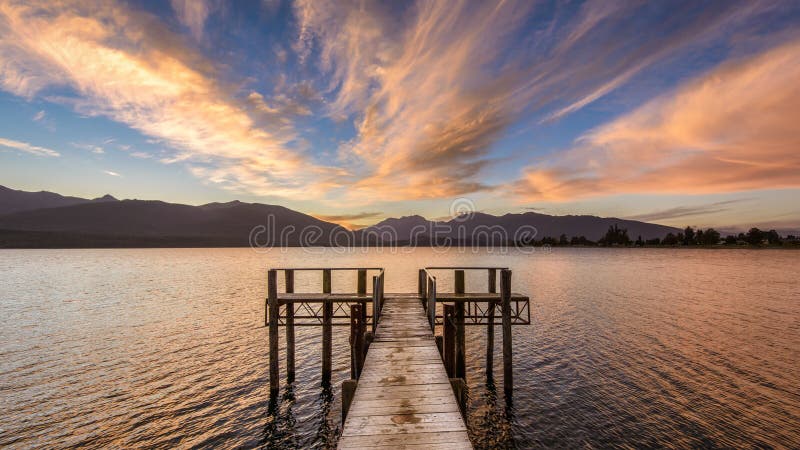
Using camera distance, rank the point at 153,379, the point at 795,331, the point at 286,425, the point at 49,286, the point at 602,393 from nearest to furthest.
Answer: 1. the point at 286,425
2. the point at 602,393
3. the point at 153,379
4. the point at 795,331
5. the point at 49,286

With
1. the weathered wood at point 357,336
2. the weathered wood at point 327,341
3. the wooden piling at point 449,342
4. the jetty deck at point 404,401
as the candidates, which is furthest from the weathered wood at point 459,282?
the weathered wood at point 327,341

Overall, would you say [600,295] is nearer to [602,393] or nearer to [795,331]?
[795,331]

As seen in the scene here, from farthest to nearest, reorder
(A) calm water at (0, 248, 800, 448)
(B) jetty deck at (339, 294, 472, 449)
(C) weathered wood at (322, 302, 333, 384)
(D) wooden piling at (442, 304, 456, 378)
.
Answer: (C) weathered wood at (322, 302, 333, 384) → (D) wooden piling at (442, 304, 456, 378) → (A) calm water at (0, 248, 800, 448) → (B) jetty deck at (339, 294, 472, 449)

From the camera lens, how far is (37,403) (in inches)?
586

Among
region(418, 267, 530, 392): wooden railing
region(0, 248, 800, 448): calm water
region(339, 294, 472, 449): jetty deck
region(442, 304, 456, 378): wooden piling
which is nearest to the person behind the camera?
region(339, 294, 472, 449): jetty deck

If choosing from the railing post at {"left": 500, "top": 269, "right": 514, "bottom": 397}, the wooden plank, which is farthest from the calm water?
the wooden plank

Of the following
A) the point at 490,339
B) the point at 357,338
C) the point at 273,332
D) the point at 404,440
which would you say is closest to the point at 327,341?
the point at 357,338

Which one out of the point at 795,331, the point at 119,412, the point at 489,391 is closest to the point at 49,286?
the point at 119,412

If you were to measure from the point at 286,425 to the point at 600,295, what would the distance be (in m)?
42.5

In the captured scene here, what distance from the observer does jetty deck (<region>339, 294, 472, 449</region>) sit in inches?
255

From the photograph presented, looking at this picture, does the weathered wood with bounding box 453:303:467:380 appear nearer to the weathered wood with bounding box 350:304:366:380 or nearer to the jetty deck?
the weathered wood with bounding box 350:304:366:380

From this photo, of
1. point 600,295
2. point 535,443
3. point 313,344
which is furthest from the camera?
point 600,295

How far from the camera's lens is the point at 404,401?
7.99 metres

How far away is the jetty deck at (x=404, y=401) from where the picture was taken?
649 centimetres
